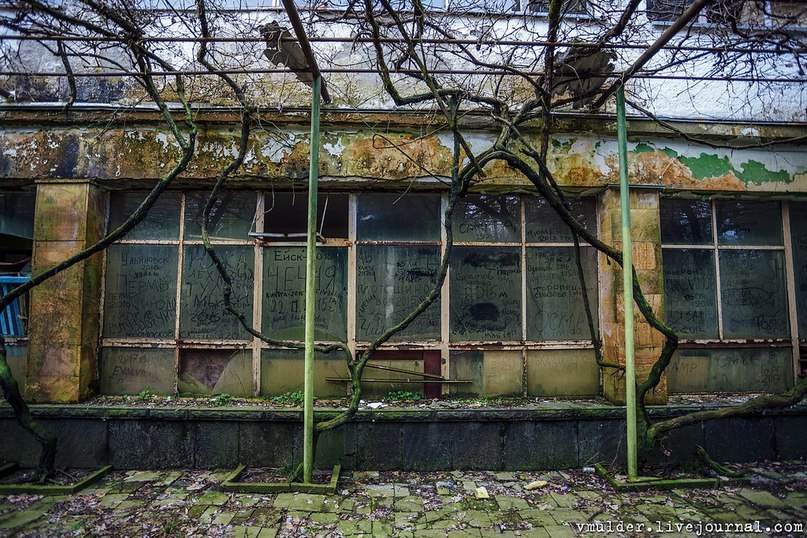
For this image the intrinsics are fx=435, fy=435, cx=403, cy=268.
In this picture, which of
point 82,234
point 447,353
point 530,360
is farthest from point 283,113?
point 530,360

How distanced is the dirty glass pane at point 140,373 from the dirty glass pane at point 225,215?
158 centimetres

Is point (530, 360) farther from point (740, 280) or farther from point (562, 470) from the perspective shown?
point (740, 280)

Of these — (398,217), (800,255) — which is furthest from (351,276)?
(800,255)

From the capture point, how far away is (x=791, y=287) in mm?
5938

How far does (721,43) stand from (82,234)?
25.7 ft

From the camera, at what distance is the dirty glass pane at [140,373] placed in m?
5.56

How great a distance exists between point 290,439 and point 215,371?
4.72 ft

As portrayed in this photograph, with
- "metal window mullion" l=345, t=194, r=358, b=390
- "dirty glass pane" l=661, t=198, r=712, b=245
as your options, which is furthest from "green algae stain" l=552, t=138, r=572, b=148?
"metal window mullion" l=345, t=194, r=358, b=390

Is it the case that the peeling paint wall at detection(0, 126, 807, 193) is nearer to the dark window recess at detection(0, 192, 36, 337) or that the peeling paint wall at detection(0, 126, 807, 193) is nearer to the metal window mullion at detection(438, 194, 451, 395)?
the dark window recess at detection(0, 192, 36, 337)

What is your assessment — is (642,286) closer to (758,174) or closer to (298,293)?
(758,174)

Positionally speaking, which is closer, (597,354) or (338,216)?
(597,354)

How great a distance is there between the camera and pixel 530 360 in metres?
5.65

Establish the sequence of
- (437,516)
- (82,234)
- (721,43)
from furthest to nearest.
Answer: (82,234) < (721,43) < (437,516)

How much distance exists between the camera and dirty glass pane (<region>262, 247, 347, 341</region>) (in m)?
5.59
